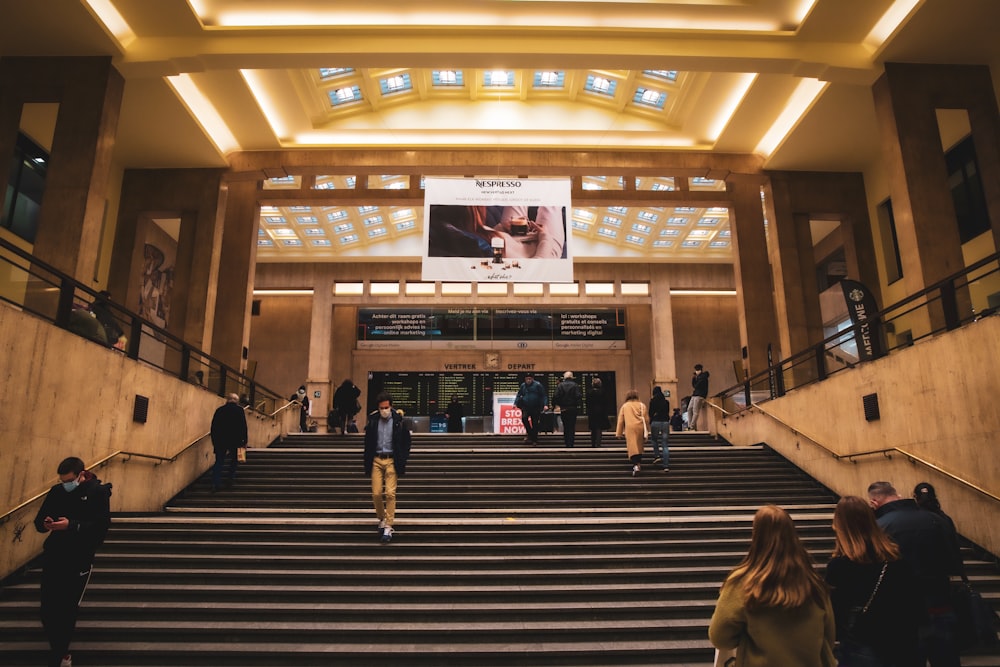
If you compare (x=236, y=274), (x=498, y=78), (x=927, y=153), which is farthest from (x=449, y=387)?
(x=927, y=153)

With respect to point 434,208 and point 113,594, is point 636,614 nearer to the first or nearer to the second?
point 113,594

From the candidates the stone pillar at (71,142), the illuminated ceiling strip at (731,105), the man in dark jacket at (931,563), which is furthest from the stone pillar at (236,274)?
the man in dark jacket at (931,563)

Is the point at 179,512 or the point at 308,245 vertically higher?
the point at 308,245

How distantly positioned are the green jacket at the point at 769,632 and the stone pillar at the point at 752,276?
14.1 m

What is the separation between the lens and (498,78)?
1502 centimetres

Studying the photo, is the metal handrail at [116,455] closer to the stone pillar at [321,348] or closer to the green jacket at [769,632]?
the green jacket at [769,632]

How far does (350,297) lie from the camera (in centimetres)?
2397

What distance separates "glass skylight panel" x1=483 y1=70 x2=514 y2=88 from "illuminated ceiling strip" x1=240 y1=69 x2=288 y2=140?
4.47 metres

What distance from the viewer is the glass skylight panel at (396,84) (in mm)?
14664

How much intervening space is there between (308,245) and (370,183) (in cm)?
510

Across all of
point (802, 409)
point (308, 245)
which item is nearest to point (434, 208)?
point (802, 409)

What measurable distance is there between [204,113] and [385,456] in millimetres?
9902

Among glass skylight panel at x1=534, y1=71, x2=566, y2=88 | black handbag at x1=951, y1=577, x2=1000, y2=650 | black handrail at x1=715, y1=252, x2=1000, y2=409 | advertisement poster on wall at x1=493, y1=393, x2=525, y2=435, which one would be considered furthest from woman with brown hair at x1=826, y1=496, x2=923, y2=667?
advertisement poster on wall at x1=493, y1=393, x2=525, y2=435

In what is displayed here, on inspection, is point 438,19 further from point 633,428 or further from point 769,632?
point 769,632
